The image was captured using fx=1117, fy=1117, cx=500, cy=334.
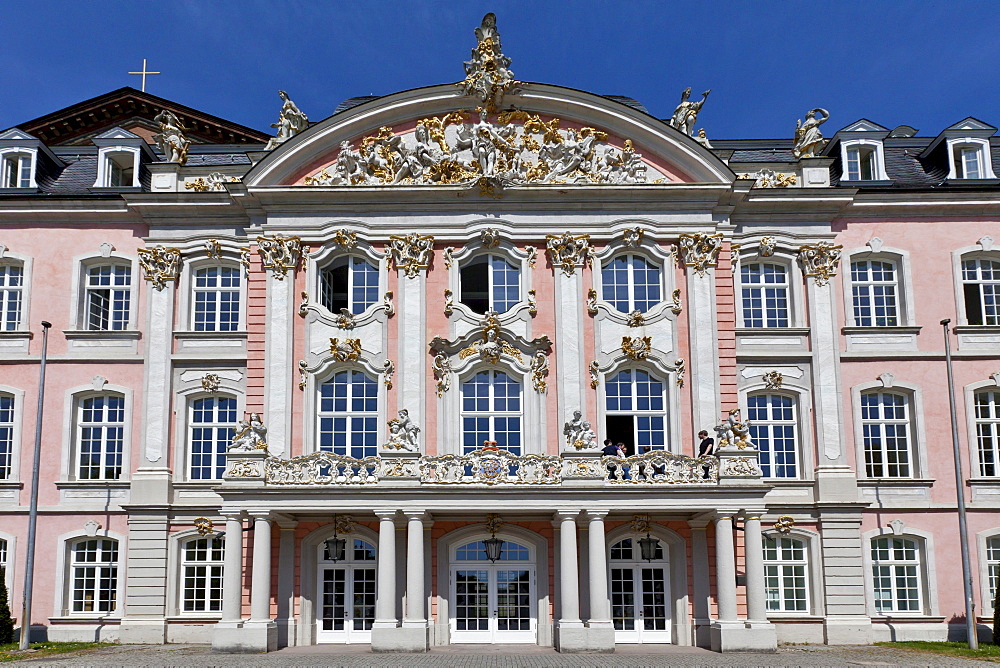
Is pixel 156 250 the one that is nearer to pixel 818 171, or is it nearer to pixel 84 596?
pixel 84 596

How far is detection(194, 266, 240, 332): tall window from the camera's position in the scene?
97.0 ft

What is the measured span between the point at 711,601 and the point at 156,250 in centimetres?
1674

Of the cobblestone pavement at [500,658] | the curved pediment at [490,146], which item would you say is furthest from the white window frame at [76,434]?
the curved pediment at [490,146]

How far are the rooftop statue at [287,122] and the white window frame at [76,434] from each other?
24.8 ft

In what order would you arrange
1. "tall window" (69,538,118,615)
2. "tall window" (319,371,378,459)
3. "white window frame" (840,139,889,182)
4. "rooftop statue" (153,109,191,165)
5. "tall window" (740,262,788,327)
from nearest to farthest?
"tall window" (319,371,378,459)
"tall window" (69,538,118,615)
"tall window" (740,262,788,327)
"rooftop statue" (153,109,191,165)
"white window frame" (840,139,889,182)

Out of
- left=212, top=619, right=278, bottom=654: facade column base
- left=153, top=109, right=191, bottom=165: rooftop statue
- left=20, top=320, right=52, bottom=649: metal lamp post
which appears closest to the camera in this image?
left=212, top=619, right=278, bottom=654: facade column base

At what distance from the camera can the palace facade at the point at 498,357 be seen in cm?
2716

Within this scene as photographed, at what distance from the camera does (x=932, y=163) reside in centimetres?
3153

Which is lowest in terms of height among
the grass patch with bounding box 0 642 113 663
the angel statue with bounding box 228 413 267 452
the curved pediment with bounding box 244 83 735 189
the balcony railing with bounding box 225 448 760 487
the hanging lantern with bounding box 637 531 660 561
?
the grass patch with bounding box 0 642 113 663

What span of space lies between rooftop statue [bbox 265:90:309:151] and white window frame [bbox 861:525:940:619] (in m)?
17.9

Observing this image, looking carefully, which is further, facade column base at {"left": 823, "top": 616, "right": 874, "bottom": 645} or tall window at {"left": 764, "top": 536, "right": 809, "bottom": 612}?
tall window at {"left": 764, "top": 536, "right": 809, "bottom": 612}

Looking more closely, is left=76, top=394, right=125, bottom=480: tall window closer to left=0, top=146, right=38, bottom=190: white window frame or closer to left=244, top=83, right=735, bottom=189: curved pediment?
left=0, top=146, right=38, bottom=190: white window frame

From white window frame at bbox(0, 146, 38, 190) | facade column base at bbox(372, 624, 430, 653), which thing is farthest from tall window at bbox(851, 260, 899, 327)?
white window frame at bbox(0, 146, 38, 190)

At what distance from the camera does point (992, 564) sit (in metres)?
28.1
